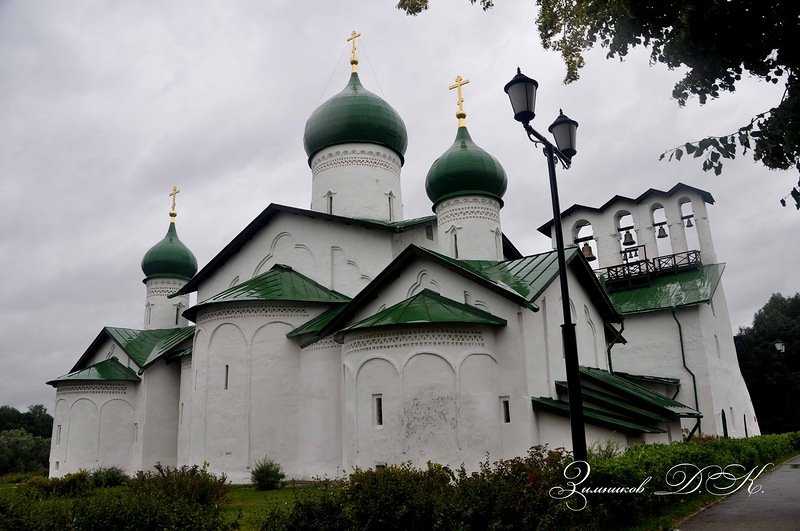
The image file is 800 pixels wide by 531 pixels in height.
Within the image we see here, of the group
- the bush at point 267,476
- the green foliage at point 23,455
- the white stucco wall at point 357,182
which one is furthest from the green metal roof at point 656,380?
the green foliage at point 23,455

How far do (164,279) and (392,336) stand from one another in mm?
16052

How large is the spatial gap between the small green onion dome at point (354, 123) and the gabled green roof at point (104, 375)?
9.82 meters

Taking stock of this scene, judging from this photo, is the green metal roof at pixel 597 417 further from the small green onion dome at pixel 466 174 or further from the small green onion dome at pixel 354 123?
the small green onion dome at pixel 354 123

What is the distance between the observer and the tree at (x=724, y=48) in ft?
16.6

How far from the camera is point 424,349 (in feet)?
41.2

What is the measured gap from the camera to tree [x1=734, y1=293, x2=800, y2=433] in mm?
32156

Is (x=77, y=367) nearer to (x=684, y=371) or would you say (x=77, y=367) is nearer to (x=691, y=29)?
(x=684, y=371)

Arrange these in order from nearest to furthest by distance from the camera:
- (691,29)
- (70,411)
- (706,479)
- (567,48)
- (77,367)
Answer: (691,29) → (567,48) → (706,479) → (70,411) → (77,367)

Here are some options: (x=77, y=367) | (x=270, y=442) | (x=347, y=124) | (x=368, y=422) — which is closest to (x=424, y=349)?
(x=368, y=422)

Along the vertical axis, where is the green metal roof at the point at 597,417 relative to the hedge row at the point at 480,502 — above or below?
above

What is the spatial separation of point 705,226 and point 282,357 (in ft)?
49.7

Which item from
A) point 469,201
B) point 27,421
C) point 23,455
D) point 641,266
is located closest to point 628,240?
point 641,266

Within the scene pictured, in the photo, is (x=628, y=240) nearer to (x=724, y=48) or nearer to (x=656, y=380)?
(x=656, y=380)

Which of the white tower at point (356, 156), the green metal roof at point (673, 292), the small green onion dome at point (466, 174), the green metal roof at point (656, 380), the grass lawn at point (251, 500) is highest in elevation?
the white tower at point (356, 156)
